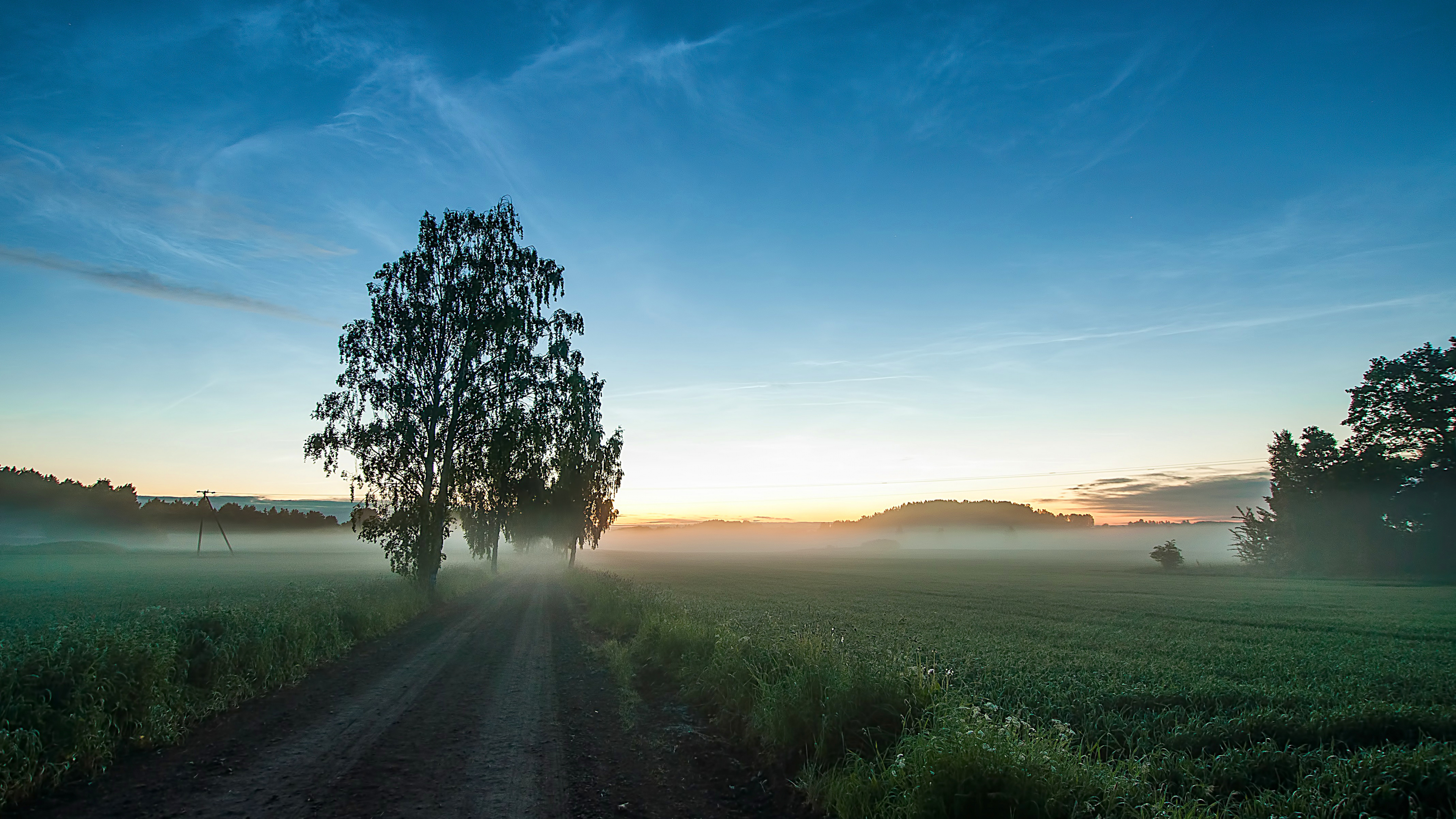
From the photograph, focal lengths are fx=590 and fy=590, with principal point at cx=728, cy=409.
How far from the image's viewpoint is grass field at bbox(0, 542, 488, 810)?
6484mm

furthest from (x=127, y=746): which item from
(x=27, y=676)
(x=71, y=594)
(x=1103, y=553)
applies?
(x=1103, y=553)

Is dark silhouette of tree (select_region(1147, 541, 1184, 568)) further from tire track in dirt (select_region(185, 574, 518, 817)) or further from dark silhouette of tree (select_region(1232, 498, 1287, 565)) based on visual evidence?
tire track in dirt (select_region(185, 574, 518, 817))

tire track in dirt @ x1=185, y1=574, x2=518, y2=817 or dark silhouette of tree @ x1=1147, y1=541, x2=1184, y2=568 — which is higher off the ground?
tire track in dirt @ x1=185, y1=574, x2=518, y2=817

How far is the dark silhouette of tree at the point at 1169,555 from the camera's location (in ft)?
237

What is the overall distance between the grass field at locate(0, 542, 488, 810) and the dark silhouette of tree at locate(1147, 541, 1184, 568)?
8296 centimetres

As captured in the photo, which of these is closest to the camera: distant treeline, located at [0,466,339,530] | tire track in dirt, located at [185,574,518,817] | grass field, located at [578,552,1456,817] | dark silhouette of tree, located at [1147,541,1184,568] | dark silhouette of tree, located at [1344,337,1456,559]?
grass field, located at [578,552,1456,817]

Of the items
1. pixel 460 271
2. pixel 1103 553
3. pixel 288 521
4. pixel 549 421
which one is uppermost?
pixel 460 271

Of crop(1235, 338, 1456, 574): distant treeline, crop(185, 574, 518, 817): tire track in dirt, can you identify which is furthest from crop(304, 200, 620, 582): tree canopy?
crop(1235, 338, 1456, 574): distant treeline

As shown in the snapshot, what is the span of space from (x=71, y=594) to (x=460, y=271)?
78.7 ft

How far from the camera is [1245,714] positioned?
9797 millimetres

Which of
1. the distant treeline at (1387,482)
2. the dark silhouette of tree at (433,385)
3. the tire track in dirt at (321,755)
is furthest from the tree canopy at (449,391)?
the distant treeline at (1387,482)

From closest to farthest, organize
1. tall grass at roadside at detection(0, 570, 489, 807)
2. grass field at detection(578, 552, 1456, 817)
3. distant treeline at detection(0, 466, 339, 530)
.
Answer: grass field at detection(578, 552, 1456, 817)
tall grass at roadside at detection(0, 570, 489, 807)
distant treeline at detection(0, 466, 339, 530)

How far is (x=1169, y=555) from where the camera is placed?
238 ft

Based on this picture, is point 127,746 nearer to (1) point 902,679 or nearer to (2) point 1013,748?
(1) point 902,679
